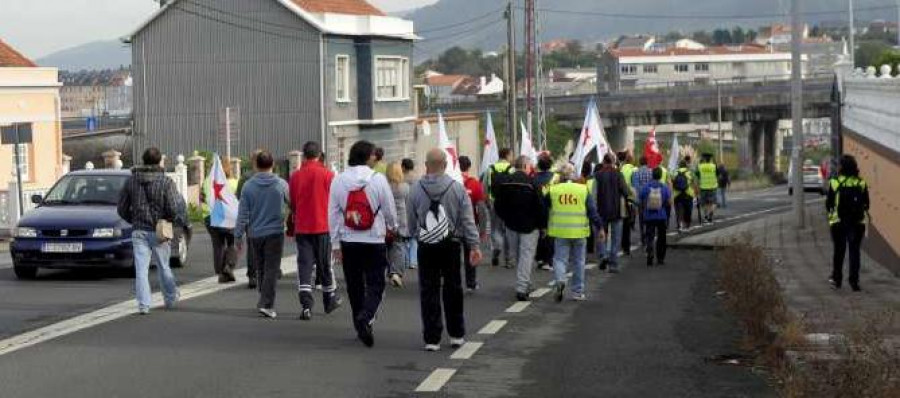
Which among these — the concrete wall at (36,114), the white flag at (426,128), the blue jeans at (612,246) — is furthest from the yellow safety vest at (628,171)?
the white flag at (426,128)

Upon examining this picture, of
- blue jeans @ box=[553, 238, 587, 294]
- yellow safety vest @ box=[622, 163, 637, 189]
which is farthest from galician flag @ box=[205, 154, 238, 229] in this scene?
yellow safety vest @ box=[622, 163, 637, 189]

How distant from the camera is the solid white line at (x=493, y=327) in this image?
16.0 metres

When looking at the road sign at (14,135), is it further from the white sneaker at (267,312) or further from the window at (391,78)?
the window at (391,78)

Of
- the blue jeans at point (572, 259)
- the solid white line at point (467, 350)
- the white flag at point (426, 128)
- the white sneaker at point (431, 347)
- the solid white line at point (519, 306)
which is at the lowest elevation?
the solid white line at point (519, 306)

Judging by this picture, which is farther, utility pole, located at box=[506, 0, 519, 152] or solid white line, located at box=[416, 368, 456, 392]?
utility pole, located at box=[506, 0, 519, 152]

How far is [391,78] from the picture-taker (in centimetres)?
6800

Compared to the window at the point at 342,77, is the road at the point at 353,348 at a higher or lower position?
lower

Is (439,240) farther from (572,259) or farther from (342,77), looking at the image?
(342,77)

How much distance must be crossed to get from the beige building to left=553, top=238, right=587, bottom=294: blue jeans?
35583 mm

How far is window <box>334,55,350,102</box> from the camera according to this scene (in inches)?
2530

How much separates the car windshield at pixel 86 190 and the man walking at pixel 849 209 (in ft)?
30.2

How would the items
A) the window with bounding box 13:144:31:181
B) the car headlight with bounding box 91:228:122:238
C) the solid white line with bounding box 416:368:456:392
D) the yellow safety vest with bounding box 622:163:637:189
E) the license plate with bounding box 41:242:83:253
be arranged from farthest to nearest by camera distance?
the window with bounding box 13:144:31:181
the yellow safety vest with bounding box 622:163:637:189
the car headlight with bounding box 91:228:122:238
the license plate with bounding box 41:242:83:253
the solid white line with bounding box 416:368:456:392

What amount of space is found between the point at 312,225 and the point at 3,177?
37.5 meters

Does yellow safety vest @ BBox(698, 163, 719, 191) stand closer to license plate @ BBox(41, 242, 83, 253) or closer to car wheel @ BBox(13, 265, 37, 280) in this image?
car wheel @ BBox(13, 265, 37, 280)
